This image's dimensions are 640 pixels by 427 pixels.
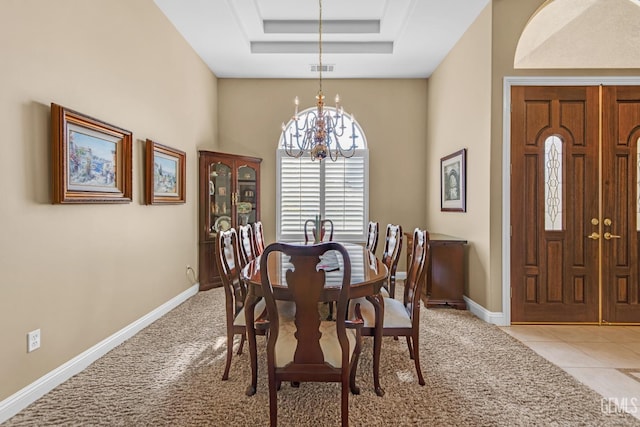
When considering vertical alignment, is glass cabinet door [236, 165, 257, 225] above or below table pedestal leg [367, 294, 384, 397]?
above

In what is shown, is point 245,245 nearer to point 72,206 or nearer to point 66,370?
point 72,206

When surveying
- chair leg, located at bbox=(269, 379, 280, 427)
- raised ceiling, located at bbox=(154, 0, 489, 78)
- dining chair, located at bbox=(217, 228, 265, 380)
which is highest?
raised ceiling, located at bbox=(154, 0, 489, 78)

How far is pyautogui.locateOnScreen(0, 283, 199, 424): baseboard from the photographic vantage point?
199 centimetres

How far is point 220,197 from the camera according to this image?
5051mm

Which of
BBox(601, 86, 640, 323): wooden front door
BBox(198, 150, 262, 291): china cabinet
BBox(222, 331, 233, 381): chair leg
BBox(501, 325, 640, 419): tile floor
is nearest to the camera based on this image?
BBox(501, 325, 640, 419): tile floor

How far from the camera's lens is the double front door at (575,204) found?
11.3 ft

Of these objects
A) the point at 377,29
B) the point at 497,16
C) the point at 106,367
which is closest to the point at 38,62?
the point at 106,367

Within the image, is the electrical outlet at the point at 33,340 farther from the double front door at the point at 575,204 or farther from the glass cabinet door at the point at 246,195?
the double front door at the point at 575,204

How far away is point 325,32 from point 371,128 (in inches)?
68.3

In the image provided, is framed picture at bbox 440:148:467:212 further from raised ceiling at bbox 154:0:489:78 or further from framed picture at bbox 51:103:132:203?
framed picture at bbox 51:103:132:203

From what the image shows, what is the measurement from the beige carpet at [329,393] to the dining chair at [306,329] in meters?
0.36

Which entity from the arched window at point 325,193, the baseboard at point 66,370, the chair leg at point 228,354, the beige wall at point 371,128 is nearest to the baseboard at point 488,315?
the beige wall at point 371,128

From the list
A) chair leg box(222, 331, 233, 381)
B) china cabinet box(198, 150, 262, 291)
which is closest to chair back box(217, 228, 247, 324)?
chair leg box(222, 331, 233, 381)

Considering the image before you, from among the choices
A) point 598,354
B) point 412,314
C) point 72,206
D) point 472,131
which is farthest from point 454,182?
point 72,206
